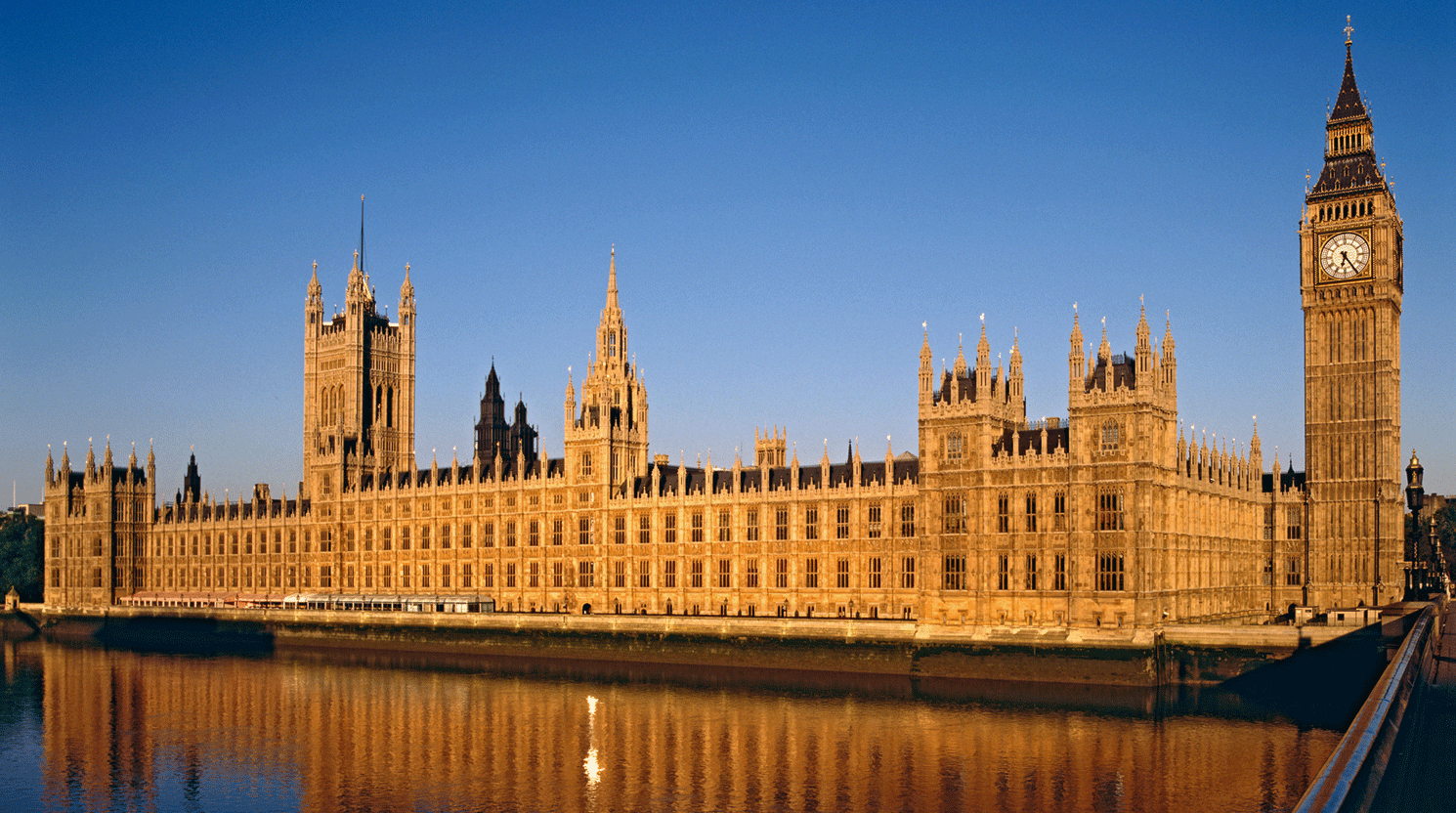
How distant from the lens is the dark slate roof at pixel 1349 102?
121894 millimetres

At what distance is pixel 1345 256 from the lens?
384 ft

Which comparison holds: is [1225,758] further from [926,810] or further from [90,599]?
A: [90,599]

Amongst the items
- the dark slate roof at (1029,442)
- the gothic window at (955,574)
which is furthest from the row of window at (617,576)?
the dark slate roof at (1029,442)

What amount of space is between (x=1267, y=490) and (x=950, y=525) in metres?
37.9

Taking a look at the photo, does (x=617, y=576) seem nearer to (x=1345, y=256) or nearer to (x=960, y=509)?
(x=960, y=509)

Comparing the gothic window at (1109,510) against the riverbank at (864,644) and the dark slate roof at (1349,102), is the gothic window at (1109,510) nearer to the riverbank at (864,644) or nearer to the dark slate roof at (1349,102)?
the riverbank at (864,644)

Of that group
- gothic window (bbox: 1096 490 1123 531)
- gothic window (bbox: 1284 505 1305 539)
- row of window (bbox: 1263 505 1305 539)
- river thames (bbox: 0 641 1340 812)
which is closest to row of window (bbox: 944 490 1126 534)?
gothic window (bbox: 1096 490 1123 531)

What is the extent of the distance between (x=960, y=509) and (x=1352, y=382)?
4114 cm

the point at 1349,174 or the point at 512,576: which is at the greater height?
the point at 1349,174

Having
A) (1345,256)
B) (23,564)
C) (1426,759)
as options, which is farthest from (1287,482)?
(23,564)

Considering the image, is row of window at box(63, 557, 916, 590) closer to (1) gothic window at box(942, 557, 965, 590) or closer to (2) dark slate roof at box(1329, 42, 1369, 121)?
(1) gothic window at box(942, 557, 965, 590)

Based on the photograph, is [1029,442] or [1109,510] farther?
[1029,442]

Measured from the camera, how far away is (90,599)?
174m

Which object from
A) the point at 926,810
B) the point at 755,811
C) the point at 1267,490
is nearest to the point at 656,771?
the point at 755,811
